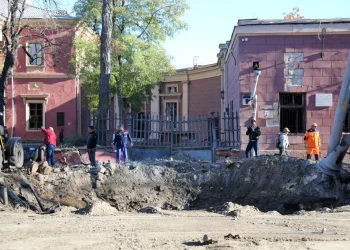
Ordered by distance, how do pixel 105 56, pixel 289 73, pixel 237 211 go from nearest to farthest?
pixel 237 211 → pixel 289 73 → pixel 105 56

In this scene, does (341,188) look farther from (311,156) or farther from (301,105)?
(301,105)

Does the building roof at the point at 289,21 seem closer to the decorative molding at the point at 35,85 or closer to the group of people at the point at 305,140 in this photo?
the group of people at the point at 305,140

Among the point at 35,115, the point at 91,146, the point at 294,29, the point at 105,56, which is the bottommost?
the point at 91,146

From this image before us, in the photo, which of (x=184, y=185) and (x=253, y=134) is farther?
(x=253, y=134)

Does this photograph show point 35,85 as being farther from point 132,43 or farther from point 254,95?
point 254,95

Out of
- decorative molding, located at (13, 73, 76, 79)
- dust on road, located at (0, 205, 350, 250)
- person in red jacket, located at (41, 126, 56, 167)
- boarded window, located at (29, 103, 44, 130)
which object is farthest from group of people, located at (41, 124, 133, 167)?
boarded window, located at (29, 103, 44, 130)

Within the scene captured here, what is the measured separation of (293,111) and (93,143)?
8.44 meters

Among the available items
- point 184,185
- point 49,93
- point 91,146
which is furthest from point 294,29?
point 49,93

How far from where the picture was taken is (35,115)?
33.6m

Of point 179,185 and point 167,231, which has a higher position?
point 179,185

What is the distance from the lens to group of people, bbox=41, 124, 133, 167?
56.7 ft

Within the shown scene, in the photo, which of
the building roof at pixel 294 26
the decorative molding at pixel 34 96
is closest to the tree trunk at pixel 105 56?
the building roof at pixel 294 26

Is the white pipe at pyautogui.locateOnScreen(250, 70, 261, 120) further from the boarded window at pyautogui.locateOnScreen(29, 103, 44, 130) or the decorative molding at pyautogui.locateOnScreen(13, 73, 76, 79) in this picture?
the boarded window at pyautogui.locateOnScreen(29, 103, 44, 130)

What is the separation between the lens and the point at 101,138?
69.4 ft
